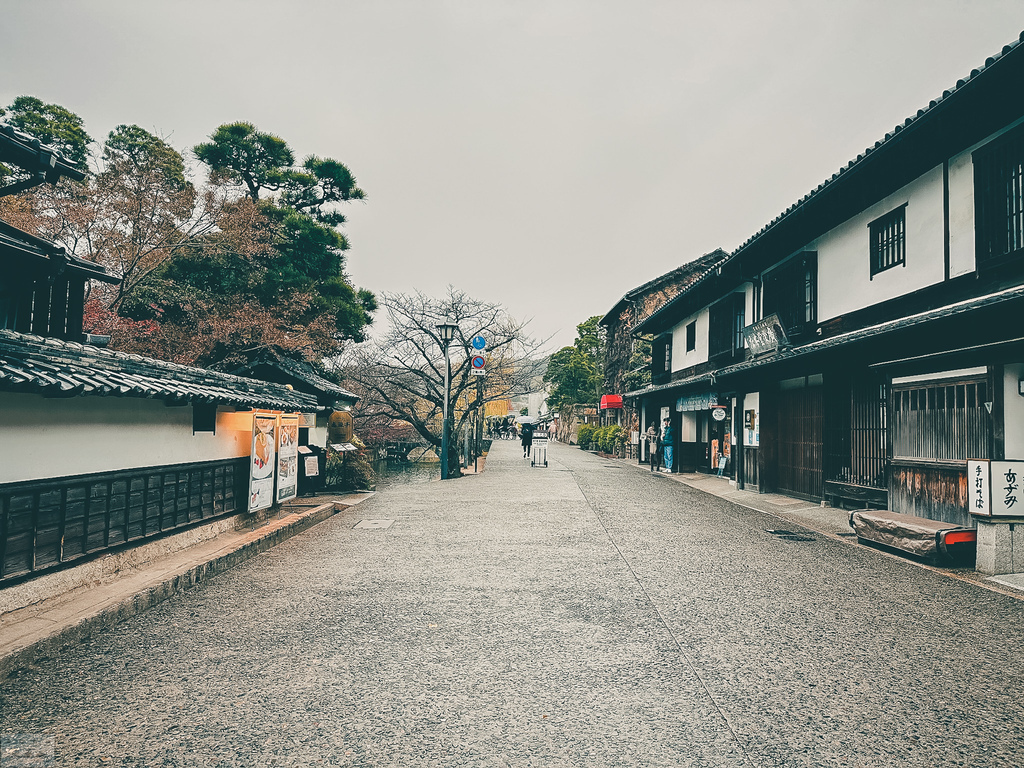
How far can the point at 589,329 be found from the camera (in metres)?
56.8

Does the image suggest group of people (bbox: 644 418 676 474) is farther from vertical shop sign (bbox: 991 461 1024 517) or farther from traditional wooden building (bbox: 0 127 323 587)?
traditional wooden building (bbox: 0 127 323 587)

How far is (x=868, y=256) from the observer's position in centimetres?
1262

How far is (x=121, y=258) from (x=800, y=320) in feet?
61.4

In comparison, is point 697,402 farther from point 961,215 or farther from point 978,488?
point 978,488

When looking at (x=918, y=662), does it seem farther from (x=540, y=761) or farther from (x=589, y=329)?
(x=589, y=329)

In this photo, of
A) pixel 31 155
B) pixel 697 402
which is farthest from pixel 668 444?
pixel 31 155

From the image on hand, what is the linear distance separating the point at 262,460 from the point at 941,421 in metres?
11.0

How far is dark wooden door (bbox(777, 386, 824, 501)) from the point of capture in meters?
14.4

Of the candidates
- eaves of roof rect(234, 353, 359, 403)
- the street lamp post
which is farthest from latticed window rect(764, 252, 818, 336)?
eaves of roof rect(234, 353, 359, 403)

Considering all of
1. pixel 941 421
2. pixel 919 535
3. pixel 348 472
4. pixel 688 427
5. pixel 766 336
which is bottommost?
pixel 348 472

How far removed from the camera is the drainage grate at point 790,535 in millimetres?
10242

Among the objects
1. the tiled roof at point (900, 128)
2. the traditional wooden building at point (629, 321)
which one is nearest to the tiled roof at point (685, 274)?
the traditional wooden building at point (629, 321)

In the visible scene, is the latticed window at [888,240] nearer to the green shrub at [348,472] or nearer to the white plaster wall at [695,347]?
the white plaster wall at [695,347]

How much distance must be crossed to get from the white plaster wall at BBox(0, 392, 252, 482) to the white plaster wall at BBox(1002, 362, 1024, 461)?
10.9 m
